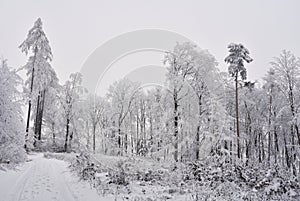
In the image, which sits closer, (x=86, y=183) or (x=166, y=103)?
(x=86, y=183)

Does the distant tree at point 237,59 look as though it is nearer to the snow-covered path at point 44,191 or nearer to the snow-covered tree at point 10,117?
the snow-covered path at point 44,191

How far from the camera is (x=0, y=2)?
3167 cm

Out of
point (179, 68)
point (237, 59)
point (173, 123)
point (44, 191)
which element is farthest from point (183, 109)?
point (44, 191)

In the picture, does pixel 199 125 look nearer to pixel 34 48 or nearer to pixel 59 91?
pixel 34 48

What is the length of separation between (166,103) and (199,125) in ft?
10.9

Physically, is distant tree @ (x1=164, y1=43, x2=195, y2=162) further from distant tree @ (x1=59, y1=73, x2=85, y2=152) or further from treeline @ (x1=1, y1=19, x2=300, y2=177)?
distant tree @ (x1=59, y1=73, x2=85, y2=152)

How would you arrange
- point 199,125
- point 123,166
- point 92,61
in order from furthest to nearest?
point 92,61 → point 199,125 → point 123,166

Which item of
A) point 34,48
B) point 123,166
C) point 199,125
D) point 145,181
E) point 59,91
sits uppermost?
point 34,48

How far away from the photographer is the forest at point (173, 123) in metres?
9.70

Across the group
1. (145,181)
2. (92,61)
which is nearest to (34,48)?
(92,61)

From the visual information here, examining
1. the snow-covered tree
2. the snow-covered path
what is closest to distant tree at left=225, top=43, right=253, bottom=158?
the snow-covered path

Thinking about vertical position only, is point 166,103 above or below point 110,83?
below

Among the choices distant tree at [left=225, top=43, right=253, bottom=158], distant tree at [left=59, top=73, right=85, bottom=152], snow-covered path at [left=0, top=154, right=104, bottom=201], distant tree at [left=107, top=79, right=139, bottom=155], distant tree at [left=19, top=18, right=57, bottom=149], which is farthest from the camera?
distant tree at [left=59, top=73, right=85, bottom=152]

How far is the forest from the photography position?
31.8 feet
